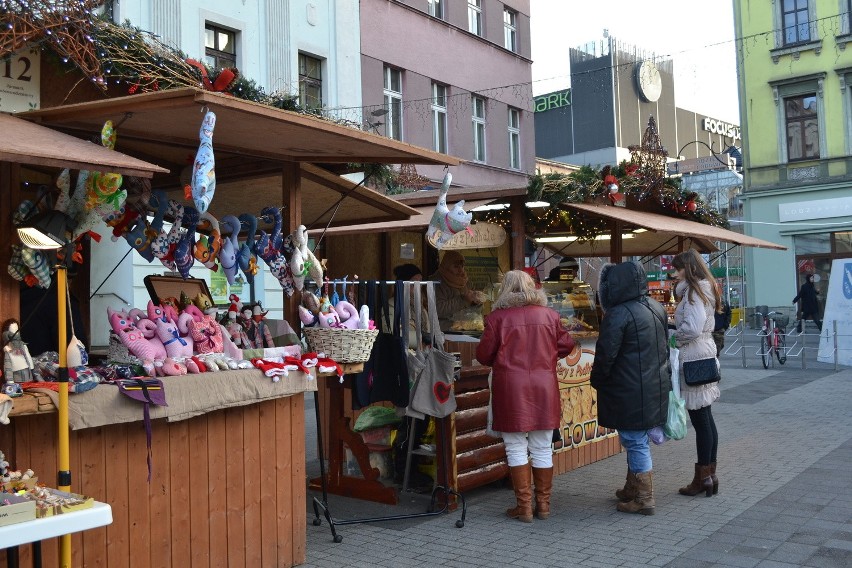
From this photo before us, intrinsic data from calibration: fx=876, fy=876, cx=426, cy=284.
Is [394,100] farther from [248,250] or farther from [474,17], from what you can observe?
[248,250]

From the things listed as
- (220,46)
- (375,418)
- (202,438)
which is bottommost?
(375,418)

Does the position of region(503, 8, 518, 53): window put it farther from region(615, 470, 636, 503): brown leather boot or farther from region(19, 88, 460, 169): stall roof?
region(19, 88, 460, 169): stall roof

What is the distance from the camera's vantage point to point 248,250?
509cm

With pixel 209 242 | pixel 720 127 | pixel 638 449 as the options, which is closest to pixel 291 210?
pixel 209 242

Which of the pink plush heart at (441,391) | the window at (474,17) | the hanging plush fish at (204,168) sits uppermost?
the window at (474,17)

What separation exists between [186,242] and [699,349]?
3.83m

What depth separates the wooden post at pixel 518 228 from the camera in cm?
795

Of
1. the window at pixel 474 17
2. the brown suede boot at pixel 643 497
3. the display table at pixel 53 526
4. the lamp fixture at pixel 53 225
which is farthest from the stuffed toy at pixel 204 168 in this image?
the window at pixel 474 17

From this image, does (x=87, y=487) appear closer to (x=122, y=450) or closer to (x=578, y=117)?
(x=122, y=450)

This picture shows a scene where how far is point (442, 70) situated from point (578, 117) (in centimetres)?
2620

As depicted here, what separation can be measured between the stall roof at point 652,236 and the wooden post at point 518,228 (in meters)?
0.39

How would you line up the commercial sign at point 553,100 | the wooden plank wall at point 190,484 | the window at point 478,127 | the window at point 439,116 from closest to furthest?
1. the wooden plank wall at point 190,484
2. the window at point 439,116
3. the window at point 478,127
4. the commercial sign at point 553,100

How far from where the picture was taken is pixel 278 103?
4.85m

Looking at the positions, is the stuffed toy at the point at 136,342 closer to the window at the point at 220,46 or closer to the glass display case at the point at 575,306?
the glass display case at the point at 575,306
